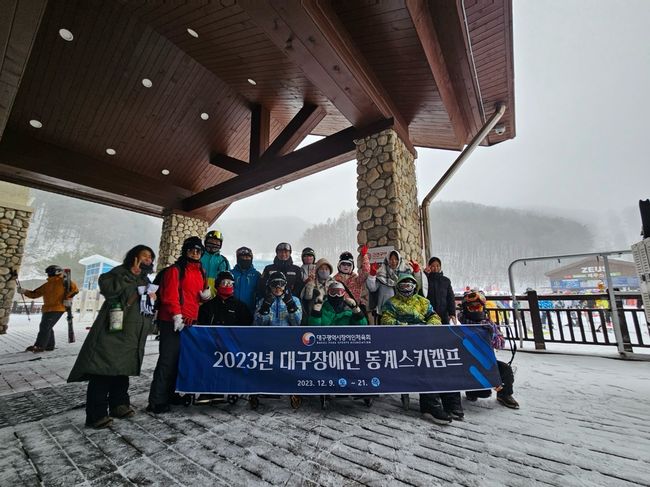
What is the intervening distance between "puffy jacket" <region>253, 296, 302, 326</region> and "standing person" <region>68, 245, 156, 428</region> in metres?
1.02

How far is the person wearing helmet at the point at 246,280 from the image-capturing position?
126 inches

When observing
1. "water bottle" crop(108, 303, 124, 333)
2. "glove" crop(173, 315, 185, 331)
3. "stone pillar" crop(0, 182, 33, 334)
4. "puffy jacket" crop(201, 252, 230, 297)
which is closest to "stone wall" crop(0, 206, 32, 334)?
"stone pillar" crop(0, 182, 33, 334)

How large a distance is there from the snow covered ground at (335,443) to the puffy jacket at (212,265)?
53.3 inches

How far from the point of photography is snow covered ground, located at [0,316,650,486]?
4.73ft

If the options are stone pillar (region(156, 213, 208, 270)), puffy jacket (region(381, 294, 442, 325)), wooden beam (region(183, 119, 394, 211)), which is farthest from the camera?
stone pillar (region(156, 213, 208, 270))

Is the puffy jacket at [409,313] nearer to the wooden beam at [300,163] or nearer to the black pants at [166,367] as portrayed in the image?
the black pants at [166,367]

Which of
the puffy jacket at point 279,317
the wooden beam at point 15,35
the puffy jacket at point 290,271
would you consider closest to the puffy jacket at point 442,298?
the puffy jacket at point 290,271

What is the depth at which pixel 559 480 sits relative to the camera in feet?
4.62

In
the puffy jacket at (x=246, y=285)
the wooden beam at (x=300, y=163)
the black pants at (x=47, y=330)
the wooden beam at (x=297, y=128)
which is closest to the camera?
the puffy jacket at (x=246, y=285)

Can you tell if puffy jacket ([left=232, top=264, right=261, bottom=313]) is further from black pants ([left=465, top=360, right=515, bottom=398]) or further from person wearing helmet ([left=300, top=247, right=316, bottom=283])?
black pants ([left=465, top=360, right=515, bottom=398])

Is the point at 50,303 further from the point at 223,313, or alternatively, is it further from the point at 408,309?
the point at 408,309

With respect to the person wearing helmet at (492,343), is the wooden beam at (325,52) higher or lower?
higher

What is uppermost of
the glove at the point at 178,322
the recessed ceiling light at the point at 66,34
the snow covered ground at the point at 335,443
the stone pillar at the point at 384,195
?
the recessed ceiling light at the point at 66,34

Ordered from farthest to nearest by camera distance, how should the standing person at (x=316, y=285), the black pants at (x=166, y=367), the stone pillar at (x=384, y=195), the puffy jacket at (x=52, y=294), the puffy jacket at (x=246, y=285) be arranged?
the puffy jacket at (x=52, y=294), the stone pillar at (x=384, y=195), the puffy jacket at (x=246, y=285), the standing person at (x=316, y=285), the black pants at (x=166, y=367)
